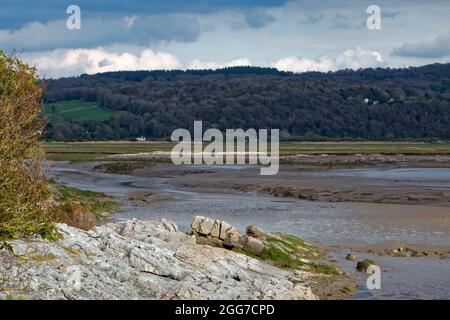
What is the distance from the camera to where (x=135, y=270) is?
19188 millimetres

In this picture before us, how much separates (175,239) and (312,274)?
4.85m

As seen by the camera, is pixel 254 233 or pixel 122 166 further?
pixel 122 166

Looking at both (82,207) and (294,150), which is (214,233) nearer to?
(82,207)

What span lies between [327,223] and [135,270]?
20867 millimetres

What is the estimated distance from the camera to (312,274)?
84.6 ft

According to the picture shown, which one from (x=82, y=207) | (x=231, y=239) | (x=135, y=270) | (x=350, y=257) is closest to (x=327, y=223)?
(x=350, y=257)

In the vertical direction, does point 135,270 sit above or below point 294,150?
above

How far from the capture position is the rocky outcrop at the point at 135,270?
1684cm

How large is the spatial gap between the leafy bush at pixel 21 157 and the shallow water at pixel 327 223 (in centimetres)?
972

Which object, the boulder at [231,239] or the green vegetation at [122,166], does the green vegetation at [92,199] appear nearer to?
the boulder at [231,239]

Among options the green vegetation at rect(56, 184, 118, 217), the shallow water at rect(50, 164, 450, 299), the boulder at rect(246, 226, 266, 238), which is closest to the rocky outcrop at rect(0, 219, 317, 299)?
the shallow water at rect(50, 164, 450, 299)

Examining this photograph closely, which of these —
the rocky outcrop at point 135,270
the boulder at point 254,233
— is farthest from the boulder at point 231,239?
the rocky outcrop at point 135,270
